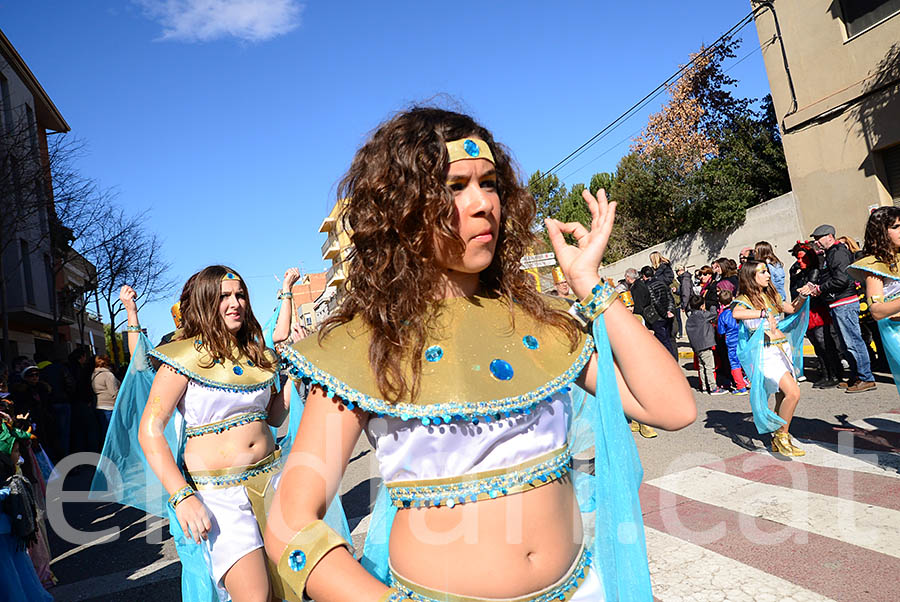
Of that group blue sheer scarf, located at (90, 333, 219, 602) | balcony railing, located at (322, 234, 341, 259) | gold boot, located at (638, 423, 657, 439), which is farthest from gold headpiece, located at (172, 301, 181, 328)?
balcony railing, located at (322, 234, 341, 259)

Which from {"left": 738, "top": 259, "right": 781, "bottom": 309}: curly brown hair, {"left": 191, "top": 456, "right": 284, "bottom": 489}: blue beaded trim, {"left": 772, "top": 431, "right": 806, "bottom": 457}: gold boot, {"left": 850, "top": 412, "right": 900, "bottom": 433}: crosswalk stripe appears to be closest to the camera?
{"left": 191, "top": 456, "right": 284, "bottom": 489}: blue beaded trim

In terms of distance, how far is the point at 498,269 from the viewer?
1.92 m

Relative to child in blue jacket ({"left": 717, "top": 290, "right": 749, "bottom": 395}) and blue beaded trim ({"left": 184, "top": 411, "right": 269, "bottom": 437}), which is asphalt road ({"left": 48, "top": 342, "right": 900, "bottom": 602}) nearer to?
child in blue jacket ({"left": 717, "top": 290, "right": 749, "bottom": 395})

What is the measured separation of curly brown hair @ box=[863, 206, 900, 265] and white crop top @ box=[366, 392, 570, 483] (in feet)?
15.3

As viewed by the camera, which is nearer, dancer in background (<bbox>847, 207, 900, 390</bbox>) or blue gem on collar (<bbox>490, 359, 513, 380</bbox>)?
blue gem on collar (<bbox>490, 359, 513, 380</bbox>)

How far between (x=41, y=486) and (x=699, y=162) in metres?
21.3

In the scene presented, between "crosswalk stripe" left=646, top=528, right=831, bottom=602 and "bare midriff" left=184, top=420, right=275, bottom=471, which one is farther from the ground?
"bare midriff" left=184, top=420, right=275, bottom=471

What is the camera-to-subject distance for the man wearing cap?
8078 millimetres

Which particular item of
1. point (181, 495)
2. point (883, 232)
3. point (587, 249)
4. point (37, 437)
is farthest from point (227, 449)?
point (37, 437)

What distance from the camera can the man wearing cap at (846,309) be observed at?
26.5 ft

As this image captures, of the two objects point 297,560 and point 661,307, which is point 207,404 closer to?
point 297,560

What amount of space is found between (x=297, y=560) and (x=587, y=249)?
101 cm

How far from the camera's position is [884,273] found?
4977 millimetres

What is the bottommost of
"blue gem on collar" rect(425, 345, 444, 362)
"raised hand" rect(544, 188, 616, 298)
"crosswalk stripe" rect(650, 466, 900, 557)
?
"crosswalk stripe" rect(650, 466, 900, 557)
